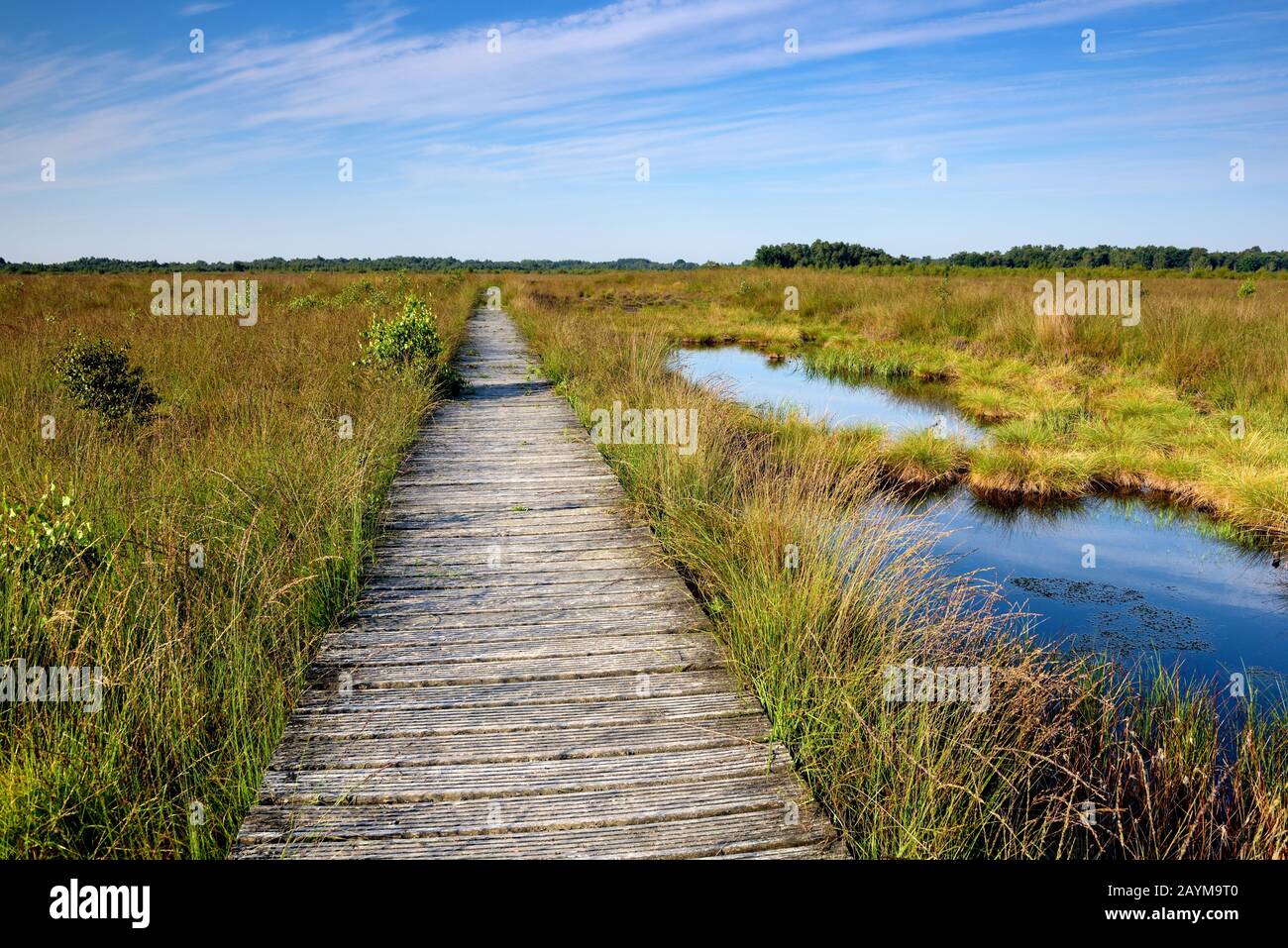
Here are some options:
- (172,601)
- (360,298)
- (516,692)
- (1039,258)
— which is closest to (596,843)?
(516,692)

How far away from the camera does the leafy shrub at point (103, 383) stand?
6.09m

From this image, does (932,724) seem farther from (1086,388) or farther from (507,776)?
(1086,388)

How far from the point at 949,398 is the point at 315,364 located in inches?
389

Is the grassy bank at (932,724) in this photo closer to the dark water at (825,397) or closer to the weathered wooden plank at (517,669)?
the weathered wooden plank at (517,669)

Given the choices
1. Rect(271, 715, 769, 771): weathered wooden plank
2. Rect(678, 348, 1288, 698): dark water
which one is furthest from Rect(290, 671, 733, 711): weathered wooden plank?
Rect(678, 348, 1288, 698): dark water

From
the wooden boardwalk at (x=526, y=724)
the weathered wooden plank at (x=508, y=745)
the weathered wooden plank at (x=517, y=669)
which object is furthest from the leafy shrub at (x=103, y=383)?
the weathered wooden plank at (x=508, y=745)

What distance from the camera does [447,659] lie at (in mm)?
3137

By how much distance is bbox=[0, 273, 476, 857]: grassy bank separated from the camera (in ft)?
7.11

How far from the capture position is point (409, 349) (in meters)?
8.89

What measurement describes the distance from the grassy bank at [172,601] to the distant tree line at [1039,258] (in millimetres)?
51771
